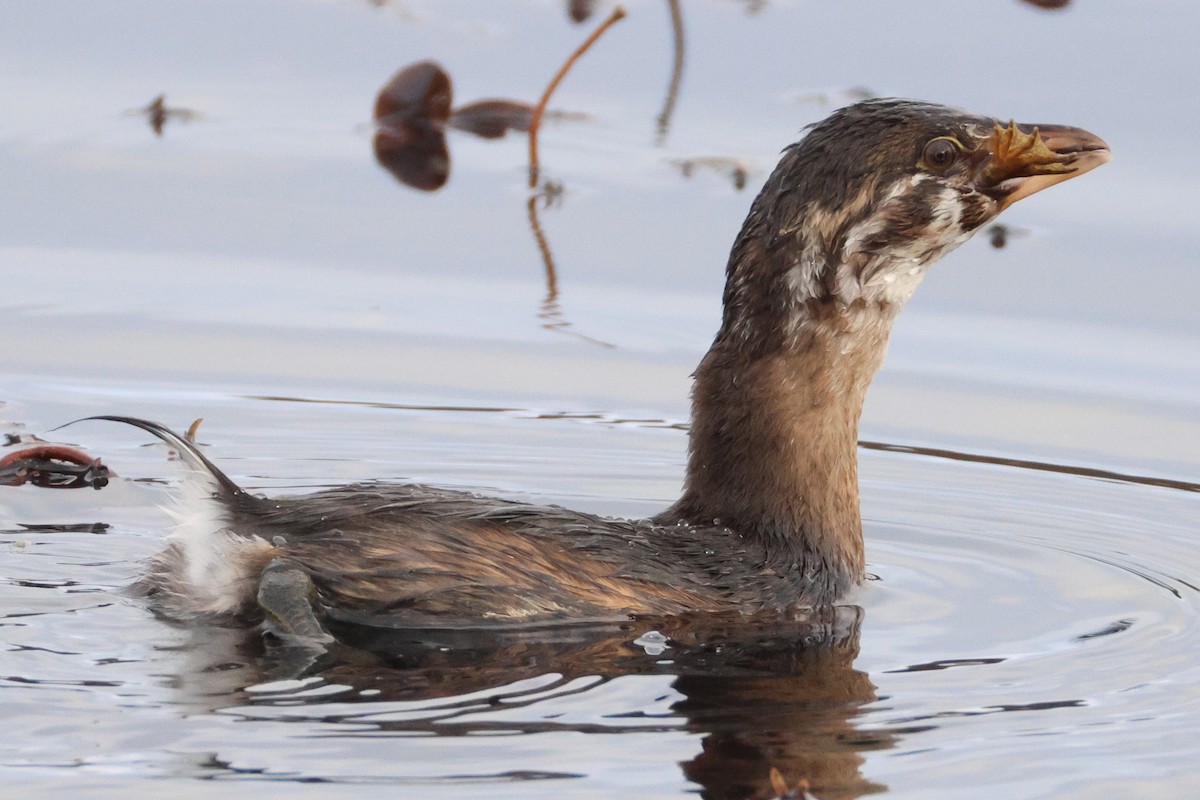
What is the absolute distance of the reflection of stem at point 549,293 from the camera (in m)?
10.3

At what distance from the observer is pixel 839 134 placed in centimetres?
725

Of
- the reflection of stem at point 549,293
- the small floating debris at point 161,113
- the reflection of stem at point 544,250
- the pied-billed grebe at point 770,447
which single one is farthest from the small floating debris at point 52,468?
the small floating debris at point 161,113

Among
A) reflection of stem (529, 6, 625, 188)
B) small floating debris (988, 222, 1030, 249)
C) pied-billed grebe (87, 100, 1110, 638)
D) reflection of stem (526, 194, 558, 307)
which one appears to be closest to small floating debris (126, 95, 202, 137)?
reflection of stem (529, 6, 625, 188)

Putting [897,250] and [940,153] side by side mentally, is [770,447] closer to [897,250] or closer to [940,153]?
[897,250]

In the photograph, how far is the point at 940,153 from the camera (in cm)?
730

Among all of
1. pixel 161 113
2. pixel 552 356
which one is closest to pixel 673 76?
pixel 161 113

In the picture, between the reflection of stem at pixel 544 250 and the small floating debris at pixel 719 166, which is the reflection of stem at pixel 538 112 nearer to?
the reflection of stem at pixel 544 250

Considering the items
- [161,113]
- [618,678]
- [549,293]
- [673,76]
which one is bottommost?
[618,678]

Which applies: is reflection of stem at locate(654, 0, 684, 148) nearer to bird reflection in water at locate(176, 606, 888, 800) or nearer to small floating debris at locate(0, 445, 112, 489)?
small floating debris at locate(0, 445, 112, 489)

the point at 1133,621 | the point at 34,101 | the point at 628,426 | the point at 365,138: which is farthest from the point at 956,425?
the point at 34,101

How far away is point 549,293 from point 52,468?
3044 millimetres

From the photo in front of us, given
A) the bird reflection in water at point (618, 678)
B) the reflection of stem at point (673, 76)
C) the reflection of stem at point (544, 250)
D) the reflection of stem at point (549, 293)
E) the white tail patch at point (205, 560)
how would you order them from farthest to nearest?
the reflection of stem at point (673, 76)
the reflection of stem at point (544, 250)
the reflection of stem at point (549, 293)
the white tail patch at point (205, 560)
the bird reflection in water at point (618, 678)

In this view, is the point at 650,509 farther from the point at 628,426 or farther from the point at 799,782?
the point at 799,782

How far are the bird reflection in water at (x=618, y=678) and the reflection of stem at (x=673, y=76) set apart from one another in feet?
20.1
